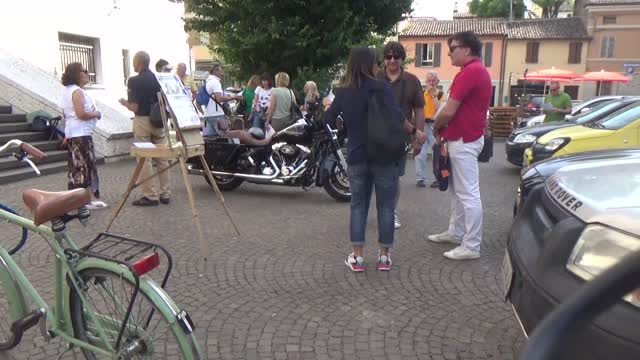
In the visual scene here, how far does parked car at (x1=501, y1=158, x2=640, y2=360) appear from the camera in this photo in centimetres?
184

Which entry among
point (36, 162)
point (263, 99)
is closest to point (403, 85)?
point (263, 99)

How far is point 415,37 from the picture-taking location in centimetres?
4525

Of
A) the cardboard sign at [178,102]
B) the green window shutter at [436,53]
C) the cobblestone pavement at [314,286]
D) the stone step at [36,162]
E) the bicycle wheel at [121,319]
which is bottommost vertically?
the cobblestone pavement at [314,286]

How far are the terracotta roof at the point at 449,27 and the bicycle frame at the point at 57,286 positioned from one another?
43730 mm

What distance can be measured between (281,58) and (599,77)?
72.4ft

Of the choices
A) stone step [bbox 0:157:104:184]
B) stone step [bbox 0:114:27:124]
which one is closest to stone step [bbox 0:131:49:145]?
stone step [bbox 0:114:27:124]

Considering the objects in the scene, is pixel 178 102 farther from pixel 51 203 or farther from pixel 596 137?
pixel 596 137

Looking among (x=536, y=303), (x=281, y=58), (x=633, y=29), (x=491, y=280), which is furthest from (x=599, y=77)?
(x=536, y=303)

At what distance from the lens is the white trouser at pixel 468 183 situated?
4.58 m

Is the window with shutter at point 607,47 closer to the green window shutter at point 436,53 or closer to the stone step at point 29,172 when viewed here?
the green window shutter at point 436,53

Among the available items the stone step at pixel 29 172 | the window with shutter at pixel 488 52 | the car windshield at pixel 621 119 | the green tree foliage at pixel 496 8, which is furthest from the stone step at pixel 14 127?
the green tree foliage at pixel 496 8

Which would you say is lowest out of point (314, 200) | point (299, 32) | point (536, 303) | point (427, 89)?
point (314, 200)

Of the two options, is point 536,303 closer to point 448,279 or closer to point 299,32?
point 448,279

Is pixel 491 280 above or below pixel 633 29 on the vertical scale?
below
